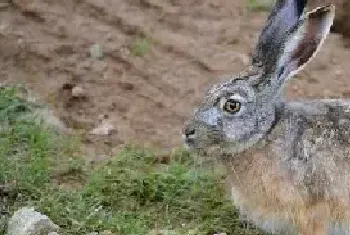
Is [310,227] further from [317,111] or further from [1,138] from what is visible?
[1,138]

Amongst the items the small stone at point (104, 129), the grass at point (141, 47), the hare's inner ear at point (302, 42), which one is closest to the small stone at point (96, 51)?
the grass at point (141, 47)

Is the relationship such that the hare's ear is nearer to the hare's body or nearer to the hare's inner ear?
the hare's inner ear

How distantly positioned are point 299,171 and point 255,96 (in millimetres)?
464

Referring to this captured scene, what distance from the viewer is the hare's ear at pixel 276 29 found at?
5.53m

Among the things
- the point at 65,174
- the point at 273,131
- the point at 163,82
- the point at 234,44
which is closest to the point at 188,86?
the point at 163,82

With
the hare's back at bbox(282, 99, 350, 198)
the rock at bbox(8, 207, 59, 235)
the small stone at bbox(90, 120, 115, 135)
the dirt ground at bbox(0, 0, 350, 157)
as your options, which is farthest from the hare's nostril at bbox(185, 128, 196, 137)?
the small stone at bbox(90, 120, 115, 135)

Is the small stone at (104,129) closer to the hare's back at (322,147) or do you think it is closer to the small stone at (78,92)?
the small stone at (78,92)

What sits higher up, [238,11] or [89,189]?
[238,11]

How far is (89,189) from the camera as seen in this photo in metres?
6.16

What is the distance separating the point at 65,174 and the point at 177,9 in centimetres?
247

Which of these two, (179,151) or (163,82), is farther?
(163,82)

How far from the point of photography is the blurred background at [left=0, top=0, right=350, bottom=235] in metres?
6.06

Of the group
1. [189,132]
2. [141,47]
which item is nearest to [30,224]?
[189,132]

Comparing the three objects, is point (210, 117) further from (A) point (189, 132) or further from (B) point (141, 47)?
(B) point (141, 47)
